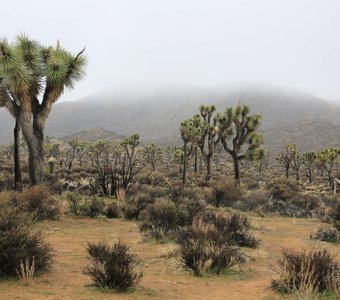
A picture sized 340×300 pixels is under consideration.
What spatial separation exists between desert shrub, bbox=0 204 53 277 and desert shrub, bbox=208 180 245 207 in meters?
15.5

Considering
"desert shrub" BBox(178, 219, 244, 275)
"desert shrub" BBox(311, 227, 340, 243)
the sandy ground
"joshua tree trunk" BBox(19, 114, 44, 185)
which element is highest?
"joshua tree trunk" BBox(19, 114, 44, 185)

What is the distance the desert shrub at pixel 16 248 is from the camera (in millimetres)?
7219

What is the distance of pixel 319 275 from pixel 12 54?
1568cm

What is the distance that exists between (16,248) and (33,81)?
43.8ft

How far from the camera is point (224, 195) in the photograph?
2350 centimetres

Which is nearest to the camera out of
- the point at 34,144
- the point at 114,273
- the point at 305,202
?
the point at 114,273

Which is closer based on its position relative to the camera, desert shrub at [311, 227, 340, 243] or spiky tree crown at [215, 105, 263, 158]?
desert shrub at [311, 227, 340, 243]

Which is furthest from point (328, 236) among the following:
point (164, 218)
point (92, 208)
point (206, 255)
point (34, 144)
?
→ point (34, 144)

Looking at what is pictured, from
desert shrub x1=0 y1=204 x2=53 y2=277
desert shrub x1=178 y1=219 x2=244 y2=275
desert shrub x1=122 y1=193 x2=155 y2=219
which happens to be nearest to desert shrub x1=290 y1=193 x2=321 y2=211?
desert shrub x1=122 y1=193 x2=155 y2=219

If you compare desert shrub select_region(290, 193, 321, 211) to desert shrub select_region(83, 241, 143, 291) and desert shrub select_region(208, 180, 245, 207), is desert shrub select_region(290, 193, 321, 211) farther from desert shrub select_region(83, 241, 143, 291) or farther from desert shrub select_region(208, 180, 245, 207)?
desert shrub select_region(83, 241, 143, 291)

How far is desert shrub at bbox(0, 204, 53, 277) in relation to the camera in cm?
722

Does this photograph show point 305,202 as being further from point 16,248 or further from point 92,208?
point 16,248

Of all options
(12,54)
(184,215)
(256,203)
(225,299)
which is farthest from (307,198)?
(225,299)

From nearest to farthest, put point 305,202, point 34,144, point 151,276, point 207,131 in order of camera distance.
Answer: point 151,276 < point 34,144 < point 305,202 < point 207,131
